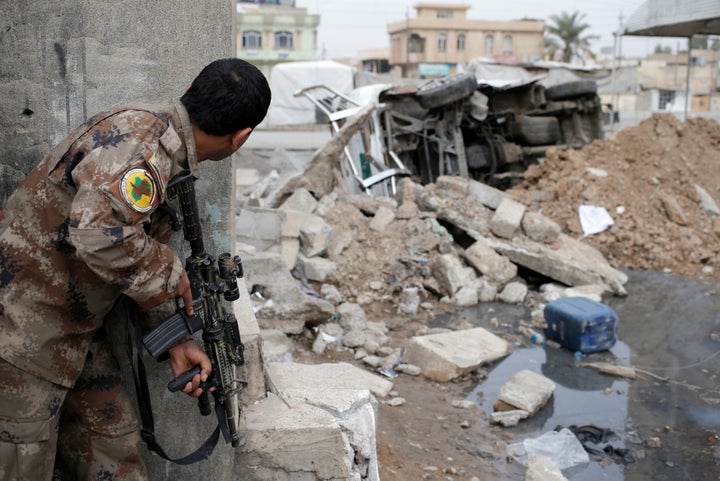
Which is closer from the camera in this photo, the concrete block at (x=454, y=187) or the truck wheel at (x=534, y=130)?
the concrete block at (x=454, y=187)

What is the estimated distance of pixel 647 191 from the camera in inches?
375

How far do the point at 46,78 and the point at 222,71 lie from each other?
689 millimetres

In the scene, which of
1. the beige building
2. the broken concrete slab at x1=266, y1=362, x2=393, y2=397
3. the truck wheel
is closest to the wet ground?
the broken concrete slab at x1=266, y1=362, x2=393, y2=397

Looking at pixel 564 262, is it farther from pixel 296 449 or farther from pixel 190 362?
pixel 190 362

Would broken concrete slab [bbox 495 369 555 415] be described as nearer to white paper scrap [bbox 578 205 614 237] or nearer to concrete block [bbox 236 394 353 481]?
concrete block [bbox 236 394 353 481]

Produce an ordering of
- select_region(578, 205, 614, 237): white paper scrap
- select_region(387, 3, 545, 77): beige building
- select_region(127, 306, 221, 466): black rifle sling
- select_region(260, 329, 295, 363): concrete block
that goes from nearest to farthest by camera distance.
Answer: select_region(127, 306, 221, 466): black rifle sling
select_region(260, 329, 295, 363): concrete block
select_region(578, 205, 614, 237): white paper scrap
select_region(387, 3, 545, 77): beige building

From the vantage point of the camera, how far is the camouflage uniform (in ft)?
5.29

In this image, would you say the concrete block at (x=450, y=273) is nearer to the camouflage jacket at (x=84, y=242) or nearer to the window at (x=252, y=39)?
the camouflage jacket at (x=84, y=242)

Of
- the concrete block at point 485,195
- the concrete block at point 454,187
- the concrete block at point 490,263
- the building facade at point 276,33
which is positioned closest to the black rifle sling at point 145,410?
the concrete block at point 490,263

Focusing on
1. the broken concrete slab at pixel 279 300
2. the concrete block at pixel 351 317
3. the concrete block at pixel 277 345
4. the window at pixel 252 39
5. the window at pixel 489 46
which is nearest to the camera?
the concrete block at pixel 277 345

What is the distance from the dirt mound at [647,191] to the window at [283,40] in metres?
35.1

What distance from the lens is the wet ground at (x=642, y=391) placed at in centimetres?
381

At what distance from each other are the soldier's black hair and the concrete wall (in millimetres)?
411

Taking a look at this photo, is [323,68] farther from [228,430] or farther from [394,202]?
[228,430]
